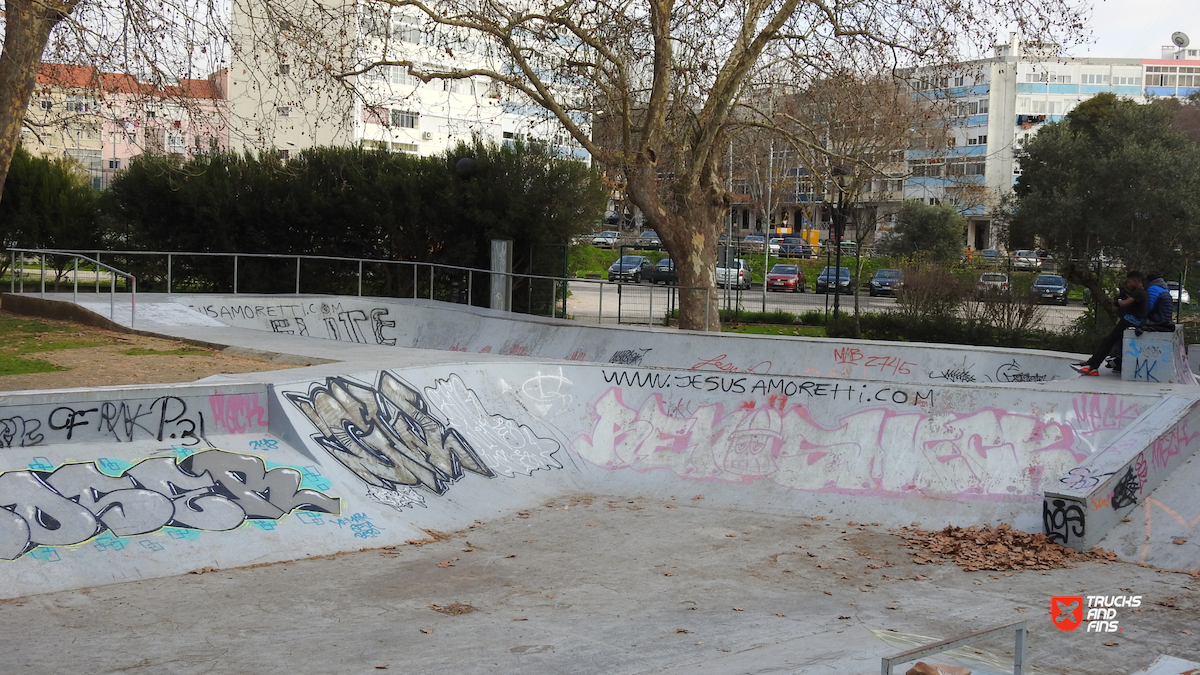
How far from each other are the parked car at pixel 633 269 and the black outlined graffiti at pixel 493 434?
2802 cm

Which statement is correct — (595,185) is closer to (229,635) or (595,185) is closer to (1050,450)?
(1050,450)

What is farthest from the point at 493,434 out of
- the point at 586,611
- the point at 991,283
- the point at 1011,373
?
the point at 991,283

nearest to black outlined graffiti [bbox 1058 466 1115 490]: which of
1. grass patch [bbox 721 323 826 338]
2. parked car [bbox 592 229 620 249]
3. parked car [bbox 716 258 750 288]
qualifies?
grass patch [bbox 721 323 826 338]

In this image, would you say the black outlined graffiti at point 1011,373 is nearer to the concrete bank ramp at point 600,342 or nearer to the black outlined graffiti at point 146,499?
the concrete bank ramp at point 600,342

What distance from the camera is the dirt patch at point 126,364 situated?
1010cm

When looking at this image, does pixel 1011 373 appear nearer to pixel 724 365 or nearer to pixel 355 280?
pixel 724 365

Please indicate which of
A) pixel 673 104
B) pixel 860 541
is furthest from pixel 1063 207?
pixel 860 541

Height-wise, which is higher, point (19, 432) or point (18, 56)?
point (18, 56)

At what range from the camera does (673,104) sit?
1903 cm

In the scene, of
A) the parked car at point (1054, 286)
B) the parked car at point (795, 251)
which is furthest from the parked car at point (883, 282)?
the parked car at point (795, 251)

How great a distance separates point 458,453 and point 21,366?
5.16 m

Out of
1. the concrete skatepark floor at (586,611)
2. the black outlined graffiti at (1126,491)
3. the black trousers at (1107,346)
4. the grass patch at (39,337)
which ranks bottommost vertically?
the concrete skatepark floor at (586,611)

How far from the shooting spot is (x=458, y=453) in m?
10.3

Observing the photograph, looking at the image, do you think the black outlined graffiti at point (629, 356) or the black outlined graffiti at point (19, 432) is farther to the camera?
the black outlined graffiti at point (629, 356)
